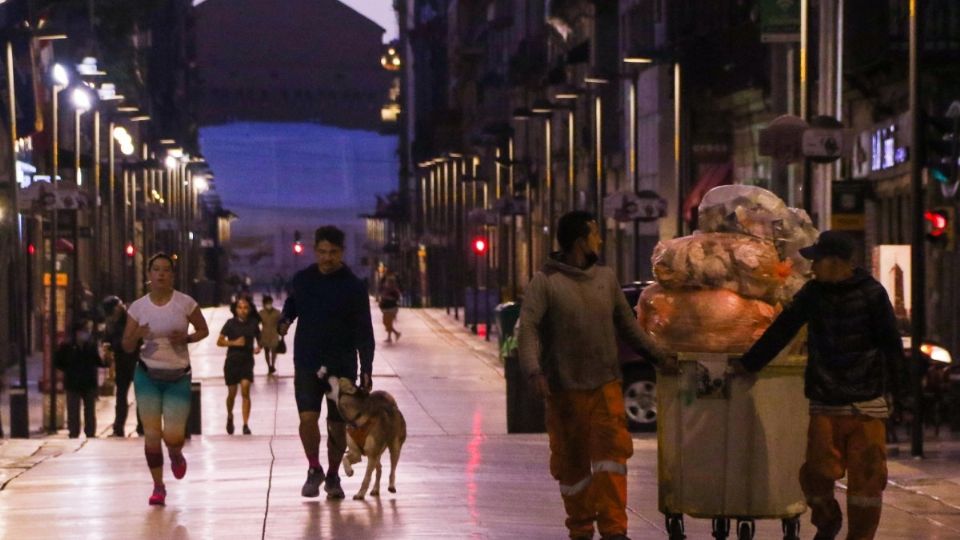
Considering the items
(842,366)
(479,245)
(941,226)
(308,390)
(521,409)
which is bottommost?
(521,409)

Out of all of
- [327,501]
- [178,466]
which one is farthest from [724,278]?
[178,466]

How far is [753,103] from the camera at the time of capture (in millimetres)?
55562

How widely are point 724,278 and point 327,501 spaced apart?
14.1 feet

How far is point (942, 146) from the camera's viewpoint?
22938mm

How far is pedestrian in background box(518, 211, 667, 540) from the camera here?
1269cm

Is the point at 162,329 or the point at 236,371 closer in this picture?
the point at 162,329

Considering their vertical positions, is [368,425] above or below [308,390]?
below

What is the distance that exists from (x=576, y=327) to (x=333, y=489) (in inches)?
161

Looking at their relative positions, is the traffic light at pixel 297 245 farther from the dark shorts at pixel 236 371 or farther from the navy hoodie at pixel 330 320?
the navy hoodie at pixel 330 320

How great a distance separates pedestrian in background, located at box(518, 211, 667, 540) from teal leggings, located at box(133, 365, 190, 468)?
13.8 feet

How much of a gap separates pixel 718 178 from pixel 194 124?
404ft

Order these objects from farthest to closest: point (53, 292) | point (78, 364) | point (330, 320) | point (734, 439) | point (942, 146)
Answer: point (53, 292)
point (78, 364)
point (942, 146)
point (330, 320)
point (734, 439)

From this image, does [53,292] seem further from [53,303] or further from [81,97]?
[81,97]

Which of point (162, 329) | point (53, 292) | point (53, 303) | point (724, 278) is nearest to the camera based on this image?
point (724, 278)
